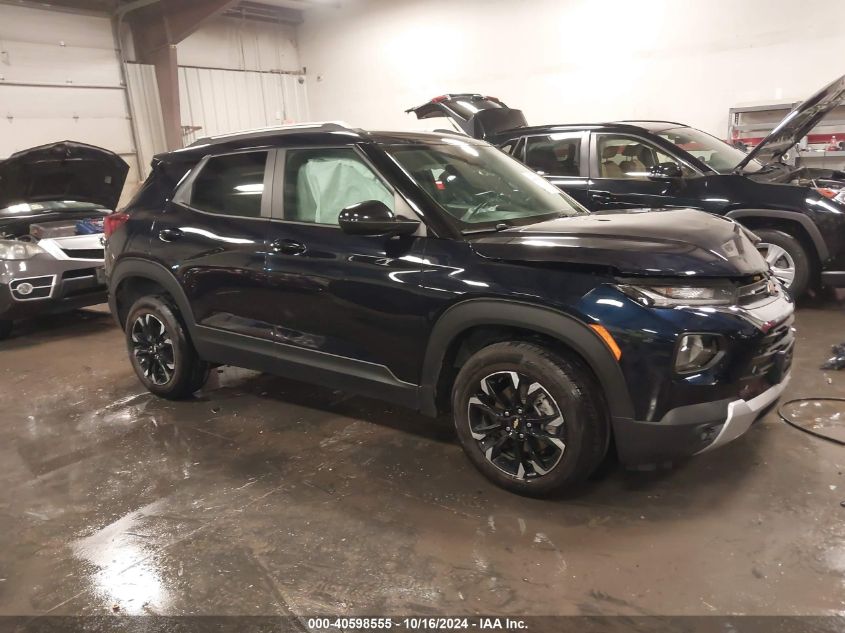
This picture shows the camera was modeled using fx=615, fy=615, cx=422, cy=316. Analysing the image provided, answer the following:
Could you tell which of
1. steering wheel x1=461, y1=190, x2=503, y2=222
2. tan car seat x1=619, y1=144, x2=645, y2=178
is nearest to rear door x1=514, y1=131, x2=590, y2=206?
tan car seat x1=619, y1=144, x2=645, y2=178

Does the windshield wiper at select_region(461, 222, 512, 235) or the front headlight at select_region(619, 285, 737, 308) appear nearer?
the front headlight at select_region(619, 285, 737, 308)

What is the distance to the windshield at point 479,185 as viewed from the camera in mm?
2935

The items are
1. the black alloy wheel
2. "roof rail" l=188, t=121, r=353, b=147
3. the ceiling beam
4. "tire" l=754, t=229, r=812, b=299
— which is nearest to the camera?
the black alloy wheel

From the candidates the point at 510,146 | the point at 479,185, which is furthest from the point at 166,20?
the point at 479,185

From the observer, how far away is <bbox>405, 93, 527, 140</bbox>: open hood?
6.94 metres

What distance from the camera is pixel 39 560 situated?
246 centimetres

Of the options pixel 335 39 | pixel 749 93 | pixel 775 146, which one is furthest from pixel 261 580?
pixel 335 39

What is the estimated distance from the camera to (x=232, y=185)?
3.48 m

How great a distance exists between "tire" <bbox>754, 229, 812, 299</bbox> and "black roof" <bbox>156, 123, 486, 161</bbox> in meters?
3.12

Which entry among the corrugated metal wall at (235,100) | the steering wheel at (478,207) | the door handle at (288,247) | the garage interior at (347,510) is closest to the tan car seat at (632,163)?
the garage interior at (347,510)

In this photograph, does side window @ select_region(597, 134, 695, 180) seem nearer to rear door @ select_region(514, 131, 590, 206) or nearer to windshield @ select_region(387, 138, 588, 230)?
rear door @ select_region(514, 131, 590, 206)

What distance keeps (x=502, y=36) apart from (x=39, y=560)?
11026mm

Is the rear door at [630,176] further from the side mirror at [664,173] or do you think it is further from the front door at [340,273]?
the front door at [340,273]

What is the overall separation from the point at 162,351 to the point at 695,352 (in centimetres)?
315
